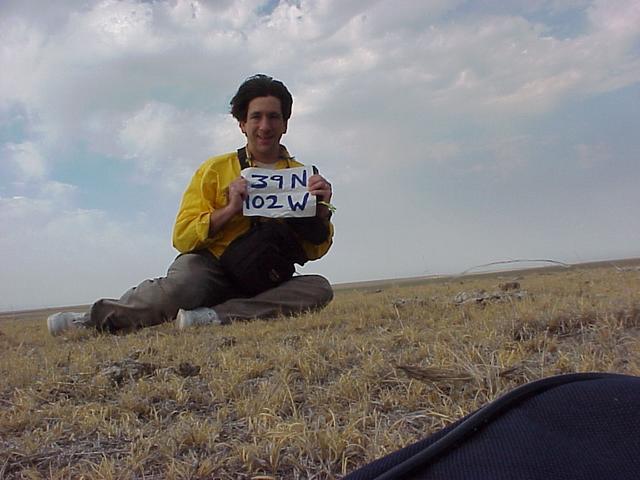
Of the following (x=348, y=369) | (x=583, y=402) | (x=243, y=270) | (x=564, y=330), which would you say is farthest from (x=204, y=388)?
(x=243, y=270)

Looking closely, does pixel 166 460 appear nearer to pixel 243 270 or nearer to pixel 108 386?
pixel 108 386

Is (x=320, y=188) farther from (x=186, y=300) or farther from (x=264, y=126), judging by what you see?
(x=186, y=300)

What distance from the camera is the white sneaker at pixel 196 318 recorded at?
12.5 ft

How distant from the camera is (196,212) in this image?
13.1ft

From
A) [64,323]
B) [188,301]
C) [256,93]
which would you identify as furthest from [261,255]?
[64,323]

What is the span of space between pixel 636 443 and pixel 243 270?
11.2 ft

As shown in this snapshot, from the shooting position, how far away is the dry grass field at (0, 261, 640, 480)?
4.09 feet

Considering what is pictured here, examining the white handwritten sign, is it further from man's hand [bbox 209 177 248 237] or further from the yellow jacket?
the yellow jacket

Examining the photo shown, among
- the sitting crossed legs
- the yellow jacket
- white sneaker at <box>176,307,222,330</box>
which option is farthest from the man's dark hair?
white sneaker at <box>176,307,222,330</box>

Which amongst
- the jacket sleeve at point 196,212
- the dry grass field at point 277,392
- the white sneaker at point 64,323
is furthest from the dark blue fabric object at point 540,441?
the white sneaker at point 64,323

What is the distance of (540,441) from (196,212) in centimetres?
345

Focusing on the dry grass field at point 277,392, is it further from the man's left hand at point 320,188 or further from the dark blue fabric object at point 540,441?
the man's left hand at point 320,188

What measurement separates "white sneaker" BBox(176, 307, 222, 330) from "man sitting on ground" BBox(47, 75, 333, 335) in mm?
10

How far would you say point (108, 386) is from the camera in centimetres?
200
